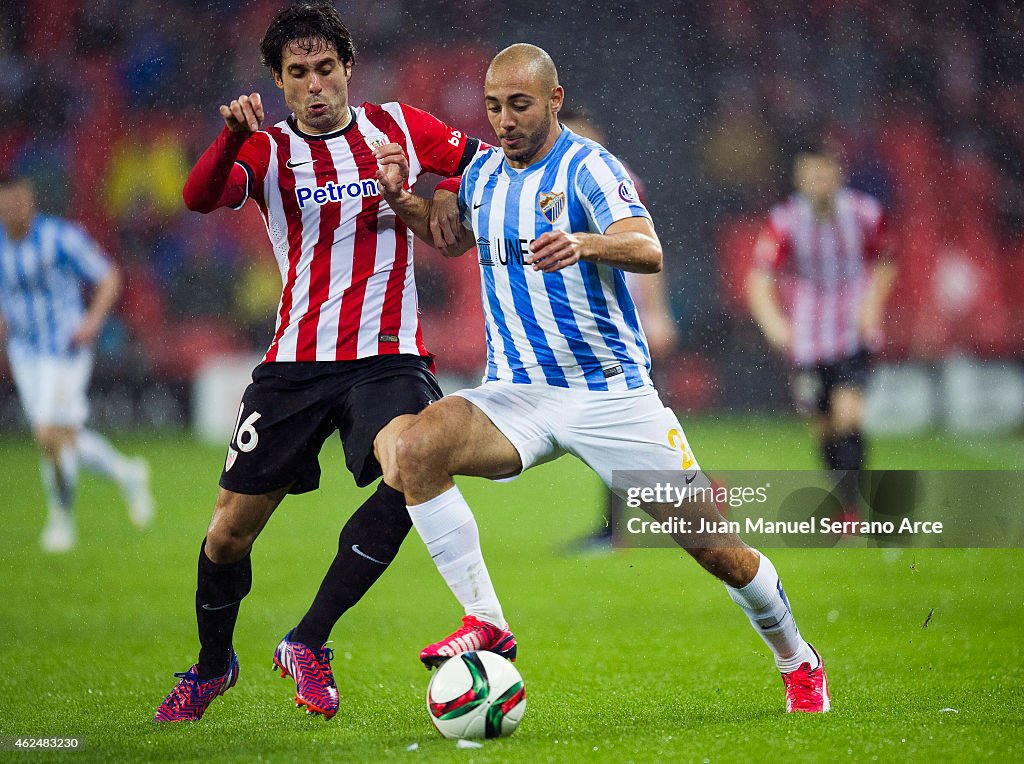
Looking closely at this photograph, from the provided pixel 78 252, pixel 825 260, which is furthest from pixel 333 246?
pixel 78 252

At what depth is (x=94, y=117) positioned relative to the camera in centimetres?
1267

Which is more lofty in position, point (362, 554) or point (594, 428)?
point (594, 428)

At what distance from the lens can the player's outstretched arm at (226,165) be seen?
3.42 m

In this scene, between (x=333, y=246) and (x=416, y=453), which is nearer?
(x=416, y=453)

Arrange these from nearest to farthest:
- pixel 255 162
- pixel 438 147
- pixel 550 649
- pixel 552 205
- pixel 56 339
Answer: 1. pixel 552 205
2. pixel 255 162
3. pixel 438 147
4. pixel 550 649
5. pixel 56 339

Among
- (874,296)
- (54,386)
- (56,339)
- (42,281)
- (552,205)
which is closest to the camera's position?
(552,205)

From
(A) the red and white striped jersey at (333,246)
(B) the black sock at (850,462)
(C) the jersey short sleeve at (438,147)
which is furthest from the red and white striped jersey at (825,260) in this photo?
(A) the red and white striped jersey at (333,246)

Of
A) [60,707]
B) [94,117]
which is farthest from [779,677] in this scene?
[94,117]

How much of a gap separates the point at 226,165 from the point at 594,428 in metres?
1.26

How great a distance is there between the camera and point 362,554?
11.9ft

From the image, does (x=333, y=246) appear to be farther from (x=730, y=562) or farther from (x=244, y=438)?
(x=730, y=562)

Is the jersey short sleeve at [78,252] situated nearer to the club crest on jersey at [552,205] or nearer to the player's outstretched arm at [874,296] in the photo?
the player's outstretched arm at [874,296]

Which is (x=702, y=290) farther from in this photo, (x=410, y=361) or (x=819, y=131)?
(x=410, y=361)

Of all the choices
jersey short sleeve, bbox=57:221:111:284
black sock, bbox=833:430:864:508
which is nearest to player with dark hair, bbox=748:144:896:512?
black sock, bbox=833:430:864:508
